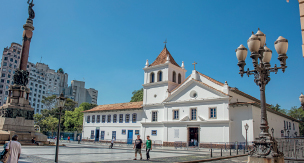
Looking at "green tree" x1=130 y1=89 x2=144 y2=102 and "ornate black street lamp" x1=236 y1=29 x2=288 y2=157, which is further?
"green tree" x1=130 y1=89 x2=144 y2=102

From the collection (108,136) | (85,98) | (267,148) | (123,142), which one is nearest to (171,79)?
(123,142)

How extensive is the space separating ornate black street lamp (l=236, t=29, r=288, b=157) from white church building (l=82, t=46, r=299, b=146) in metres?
19.5

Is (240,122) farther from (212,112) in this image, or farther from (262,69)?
(262,69)

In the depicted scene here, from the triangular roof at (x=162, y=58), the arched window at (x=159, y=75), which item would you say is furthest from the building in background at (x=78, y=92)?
the arched window at (x=159, y=75)

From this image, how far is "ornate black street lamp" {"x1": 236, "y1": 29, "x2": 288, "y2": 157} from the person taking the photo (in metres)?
8.69

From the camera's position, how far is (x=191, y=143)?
1225 inches

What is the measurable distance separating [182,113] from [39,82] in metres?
87.2

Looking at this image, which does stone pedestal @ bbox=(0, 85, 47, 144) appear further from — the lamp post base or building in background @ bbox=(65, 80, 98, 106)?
building in background @ bbox=(65, 80, 98, 106)

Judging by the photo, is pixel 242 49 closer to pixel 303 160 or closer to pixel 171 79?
pixel 303 160

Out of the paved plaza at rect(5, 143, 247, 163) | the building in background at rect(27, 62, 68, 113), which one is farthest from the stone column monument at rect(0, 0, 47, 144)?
the building in background at rect(27, 62, 68, 113)

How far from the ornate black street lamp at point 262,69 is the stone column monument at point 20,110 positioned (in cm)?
1982

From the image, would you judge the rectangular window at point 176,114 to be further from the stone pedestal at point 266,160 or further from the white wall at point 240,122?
the stone pedestal at point 266,160

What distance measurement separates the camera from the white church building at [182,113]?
1152 inches

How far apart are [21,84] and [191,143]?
20861mm
